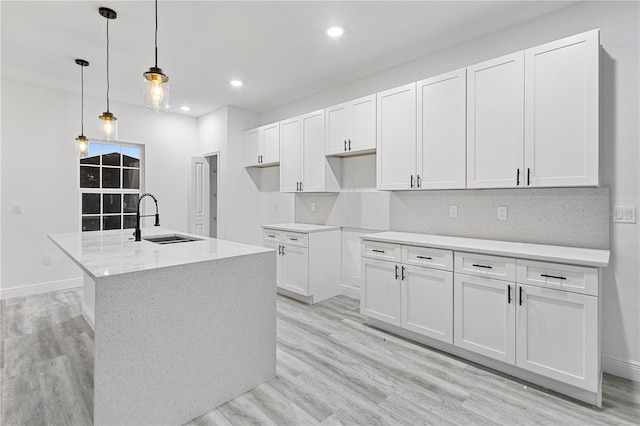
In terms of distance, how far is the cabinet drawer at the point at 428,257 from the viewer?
104 inches

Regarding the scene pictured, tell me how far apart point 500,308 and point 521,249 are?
460mm

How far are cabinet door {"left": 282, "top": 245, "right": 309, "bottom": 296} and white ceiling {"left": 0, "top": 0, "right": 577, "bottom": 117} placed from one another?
219 centimetres

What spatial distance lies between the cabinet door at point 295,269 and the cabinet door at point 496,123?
204 centimetres

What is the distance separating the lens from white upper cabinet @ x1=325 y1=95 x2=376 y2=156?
3.54 meters

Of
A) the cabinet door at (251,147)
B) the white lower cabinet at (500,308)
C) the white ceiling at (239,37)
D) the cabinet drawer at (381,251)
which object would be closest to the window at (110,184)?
the white ceiling at (239,37)

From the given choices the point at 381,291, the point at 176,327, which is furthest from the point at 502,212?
the point at 176,327

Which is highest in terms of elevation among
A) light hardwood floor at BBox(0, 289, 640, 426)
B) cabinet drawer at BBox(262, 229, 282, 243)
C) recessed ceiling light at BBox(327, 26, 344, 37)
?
recessed ceiling light at BBox(327, 26, 344, 37)

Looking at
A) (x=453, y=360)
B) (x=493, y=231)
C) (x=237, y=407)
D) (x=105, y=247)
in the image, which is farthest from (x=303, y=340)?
(x=493, y=231)

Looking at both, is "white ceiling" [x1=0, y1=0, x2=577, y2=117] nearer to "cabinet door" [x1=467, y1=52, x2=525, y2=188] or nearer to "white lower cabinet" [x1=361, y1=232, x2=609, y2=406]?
"cabinet door" [x1=467, y1=52, x2=525, y2=188]

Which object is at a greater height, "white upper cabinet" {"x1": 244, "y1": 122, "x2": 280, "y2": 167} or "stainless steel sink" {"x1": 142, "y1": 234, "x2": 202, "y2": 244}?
"white upper cabinet" {"x1": 244, "y1": 122, "x2": 280, "y2": 167}

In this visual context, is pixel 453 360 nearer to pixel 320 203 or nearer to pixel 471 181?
pixel 471 181

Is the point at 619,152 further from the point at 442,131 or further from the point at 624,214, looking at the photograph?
the point at 442,131

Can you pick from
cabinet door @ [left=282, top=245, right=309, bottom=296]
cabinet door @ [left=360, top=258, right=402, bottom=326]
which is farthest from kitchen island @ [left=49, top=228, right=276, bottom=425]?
cabinet door @ [left=282, top=245, right=309, bottom=296]

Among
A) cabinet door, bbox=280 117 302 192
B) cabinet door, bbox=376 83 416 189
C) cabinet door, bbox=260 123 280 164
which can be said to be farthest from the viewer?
cabinet door, bbox=260 123 280 164
